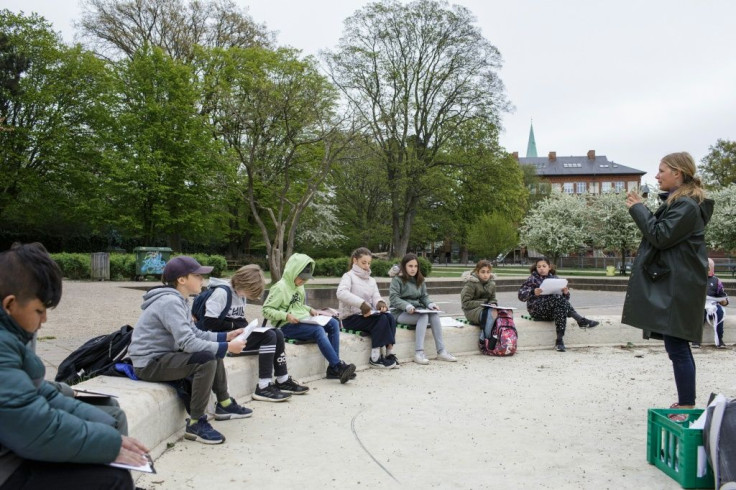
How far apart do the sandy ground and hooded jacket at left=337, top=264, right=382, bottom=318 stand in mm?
786

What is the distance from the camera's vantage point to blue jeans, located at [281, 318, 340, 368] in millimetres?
5734

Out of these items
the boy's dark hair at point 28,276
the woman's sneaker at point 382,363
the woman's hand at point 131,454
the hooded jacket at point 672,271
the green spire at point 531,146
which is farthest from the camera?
the green spire at point 531,146

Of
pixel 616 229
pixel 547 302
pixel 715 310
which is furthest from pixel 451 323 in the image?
pixel 616 229

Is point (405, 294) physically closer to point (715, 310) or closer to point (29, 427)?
point (715, 310)

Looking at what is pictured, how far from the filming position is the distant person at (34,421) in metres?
1.80

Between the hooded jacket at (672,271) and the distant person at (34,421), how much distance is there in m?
3.43

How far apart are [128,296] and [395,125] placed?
21474 millimetres

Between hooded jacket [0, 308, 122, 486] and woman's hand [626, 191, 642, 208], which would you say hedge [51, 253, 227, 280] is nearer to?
woman's hand [626, 191, 642, 208]

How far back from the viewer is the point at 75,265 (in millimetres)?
21734

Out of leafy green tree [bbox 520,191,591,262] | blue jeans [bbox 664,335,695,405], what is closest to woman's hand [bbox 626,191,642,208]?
blue jeans [bbox 664,335,695,405]

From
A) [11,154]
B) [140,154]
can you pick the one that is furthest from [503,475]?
[11,154]

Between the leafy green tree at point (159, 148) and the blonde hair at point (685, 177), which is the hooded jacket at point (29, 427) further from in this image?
the leafy green tree at point (159, 148)

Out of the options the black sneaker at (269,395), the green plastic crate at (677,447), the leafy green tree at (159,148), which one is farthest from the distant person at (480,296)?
the leafy green tree at (159,148)

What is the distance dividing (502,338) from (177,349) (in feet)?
14.5
